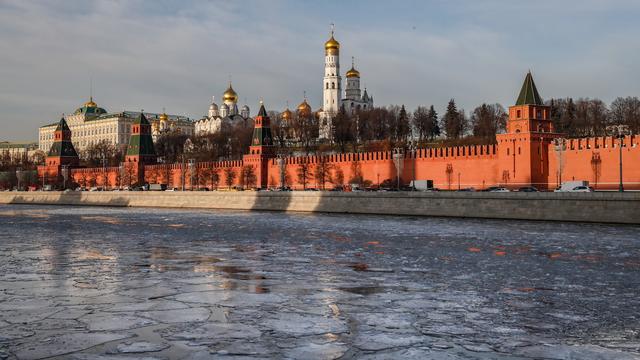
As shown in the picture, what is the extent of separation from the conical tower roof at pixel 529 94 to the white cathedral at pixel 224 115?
50.5 metres

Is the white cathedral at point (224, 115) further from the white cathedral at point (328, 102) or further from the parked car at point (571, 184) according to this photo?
the parked car at point (571, 184)

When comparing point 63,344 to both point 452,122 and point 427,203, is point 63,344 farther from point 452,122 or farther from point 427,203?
point 452,122

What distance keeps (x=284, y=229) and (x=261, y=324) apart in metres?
12.5

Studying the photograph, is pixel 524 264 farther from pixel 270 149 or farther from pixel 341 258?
pixel 270 149

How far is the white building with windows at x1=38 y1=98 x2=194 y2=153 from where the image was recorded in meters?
90.6

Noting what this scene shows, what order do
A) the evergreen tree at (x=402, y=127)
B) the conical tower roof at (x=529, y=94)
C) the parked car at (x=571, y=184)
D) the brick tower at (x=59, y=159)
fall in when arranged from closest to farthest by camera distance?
the parked car at (x=571, y=184)
the conical tower roof at (x=529, y=94)
the brick tower at (x=59, y=159)
the evergreen tree at (x=402, y=127)

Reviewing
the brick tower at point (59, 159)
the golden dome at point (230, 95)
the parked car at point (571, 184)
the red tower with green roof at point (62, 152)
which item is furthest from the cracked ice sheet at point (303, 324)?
the golden dome at point (230, 95)

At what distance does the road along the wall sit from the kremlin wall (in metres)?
5.10

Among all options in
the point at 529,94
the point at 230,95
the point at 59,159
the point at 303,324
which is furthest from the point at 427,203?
the point at 230,95

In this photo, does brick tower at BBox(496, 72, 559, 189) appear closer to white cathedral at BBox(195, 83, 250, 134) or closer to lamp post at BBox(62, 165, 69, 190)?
lamp post at BBox(62, 165, 69, 190)

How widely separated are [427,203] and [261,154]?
70.1 ft

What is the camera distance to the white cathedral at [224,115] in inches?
3248

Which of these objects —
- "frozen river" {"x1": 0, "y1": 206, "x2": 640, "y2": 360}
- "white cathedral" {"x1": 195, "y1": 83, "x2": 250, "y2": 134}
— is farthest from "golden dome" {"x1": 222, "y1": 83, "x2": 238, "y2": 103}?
"frozen river" {"x1": 0, "y1": 206, "x2": 640, "y2": 360}

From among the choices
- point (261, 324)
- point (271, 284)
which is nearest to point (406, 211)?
point (271, 284)
